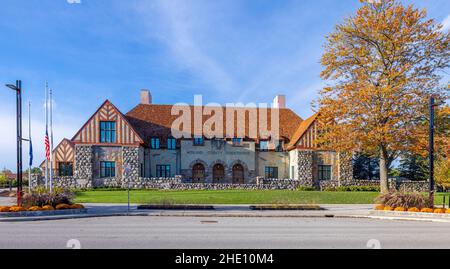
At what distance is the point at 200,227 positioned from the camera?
36.5 feet

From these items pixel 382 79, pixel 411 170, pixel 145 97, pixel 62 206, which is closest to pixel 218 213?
pixel 62 206

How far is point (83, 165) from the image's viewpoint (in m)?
32.4

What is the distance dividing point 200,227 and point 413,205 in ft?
37.8

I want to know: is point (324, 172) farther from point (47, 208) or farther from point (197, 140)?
point (47, 208)

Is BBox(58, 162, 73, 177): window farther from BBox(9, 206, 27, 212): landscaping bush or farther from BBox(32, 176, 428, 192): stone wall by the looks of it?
BBox(9, 206, 27, 212): landscaping bush

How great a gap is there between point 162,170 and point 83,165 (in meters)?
8.73

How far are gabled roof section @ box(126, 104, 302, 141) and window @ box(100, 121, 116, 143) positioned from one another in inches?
134

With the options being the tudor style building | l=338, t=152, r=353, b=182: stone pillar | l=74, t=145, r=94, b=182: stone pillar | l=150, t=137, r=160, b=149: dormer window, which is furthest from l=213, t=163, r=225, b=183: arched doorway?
l=74, t=145, r=94, b=182: stone pillar

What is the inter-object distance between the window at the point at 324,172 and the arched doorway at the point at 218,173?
38.0 ft

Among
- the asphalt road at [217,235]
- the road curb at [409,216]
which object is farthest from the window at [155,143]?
the road curb at [409,216]

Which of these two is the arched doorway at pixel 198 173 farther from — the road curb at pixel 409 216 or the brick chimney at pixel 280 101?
the road curb at pixel 409 216

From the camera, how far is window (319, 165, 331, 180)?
34.7m

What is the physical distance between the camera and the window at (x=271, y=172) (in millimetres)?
36375
